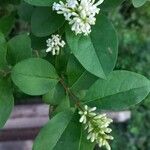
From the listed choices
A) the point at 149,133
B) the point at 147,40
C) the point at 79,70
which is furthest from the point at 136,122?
the point at 79,70

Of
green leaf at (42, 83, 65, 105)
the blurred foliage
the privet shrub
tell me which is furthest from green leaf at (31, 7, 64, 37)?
the blurred foliage

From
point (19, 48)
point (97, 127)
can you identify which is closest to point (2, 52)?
point (19, 48)

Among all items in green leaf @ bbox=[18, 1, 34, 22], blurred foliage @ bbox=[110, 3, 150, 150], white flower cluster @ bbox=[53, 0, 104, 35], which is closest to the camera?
white flower cluster @ bbox=[53, 0, 104, 35]

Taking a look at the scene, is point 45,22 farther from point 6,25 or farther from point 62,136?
point 6,25

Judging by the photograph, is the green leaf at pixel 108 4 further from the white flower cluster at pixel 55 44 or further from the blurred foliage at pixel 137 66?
the blurred foliage at pixel 137 66

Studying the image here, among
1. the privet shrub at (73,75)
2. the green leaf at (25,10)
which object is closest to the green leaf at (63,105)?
the privet shrub at (73,75)

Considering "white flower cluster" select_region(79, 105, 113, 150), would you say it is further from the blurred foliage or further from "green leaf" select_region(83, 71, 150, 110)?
the blurred foliage

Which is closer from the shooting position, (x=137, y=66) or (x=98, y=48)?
(x=98, y=48)
